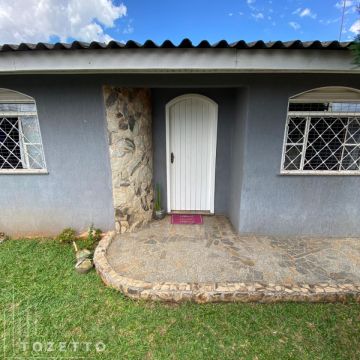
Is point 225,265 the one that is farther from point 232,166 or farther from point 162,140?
point 162,140

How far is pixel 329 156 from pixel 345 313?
263 cm

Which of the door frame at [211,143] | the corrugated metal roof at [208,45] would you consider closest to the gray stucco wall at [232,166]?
the door frame at [211,143]

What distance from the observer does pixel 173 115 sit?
4906 mm

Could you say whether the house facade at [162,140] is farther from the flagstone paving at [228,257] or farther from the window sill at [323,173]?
the flagstone paving at [228,257]

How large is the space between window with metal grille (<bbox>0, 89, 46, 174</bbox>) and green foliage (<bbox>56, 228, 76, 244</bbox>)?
138cm

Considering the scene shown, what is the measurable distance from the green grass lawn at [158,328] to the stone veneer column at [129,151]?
164 centimetres

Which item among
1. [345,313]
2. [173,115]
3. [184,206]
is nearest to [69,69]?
[173,115]

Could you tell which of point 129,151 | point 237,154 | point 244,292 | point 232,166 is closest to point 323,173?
point 237,154

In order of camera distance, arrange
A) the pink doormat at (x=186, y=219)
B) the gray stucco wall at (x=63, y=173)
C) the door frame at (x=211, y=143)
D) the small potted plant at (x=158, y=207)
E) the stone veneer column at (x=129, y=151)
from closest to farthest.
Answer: the gray stucco wall at (x=63, y=173) → the stone veneer column at (x=129, y=151) → the door frame at (x=211, y=143) → the pink doormat at (x=186, y=219) → the small potted plant at (x=158, y=207)

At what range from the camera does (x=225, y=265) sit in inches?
136

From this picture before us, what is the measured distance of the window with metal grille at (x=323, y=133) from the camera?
3732mm

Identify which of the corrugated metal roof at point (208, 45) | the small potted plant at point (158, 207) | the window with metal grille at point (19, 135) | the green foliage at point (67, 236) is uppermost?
the corrugated metal roof at point (208, 45)

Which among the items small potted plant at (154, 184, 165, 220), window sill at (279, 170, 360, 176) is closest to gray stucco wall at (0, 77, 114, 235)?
small potted plant at (154, 184, 165, 220)

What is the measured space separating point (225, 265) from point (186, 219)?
1.84 m
